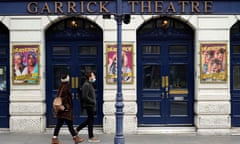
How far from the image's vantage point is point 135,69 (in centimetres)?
1275

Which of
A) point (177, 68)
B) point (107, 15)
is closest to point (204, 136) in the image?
point (177, 68)

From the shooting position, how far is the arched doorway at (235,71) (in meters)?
13.1

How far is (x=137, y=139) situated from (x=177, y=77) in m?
2.60

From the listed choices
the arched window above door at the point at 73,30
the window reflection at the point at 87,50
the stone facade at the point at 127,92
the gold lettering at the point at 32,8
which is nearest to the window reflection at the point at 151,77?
the stone facade at the point at 127,92

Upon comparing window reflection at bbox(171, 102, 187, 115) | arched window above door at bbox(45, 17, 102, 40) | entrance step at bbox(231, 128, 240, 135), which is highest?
arched window above door at bbox(45, 17, 102, 40)

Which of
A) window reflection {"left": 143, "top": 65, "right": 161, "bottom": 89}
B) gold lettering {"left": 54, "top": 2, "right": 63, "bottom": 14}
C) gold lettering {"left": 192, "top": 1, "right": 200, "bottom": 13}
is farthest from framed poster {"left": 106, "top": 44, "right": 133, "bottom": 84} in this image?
gold lettering {"left": 192, "top": 1, "right": 200, "bottom": 13}

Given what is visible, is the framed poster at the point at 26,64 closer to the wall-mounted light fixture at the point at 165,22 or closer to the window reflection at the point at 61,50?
the window reflection at the point at 61,50

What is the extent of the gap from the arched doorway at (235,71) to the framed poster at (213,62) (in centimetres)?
55

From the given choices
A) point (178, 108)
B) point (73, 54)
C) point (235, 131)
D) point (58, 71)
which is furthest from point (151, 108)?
point (58, 71)

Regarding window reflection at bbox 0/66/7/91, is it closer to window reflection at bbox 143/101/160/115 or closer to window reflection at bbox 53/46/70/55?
window reflection at bbox 53/46/70/55

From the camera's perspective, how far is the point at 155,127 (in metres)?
13.0

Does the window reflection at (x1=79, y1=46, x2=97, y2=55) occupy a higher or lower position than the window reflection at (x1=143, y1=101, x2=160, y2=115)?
higher

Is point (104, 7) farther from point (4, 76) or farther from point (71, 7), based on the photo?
point (4, 76)

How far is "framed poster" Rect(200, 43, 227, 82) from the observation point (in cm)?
1262
